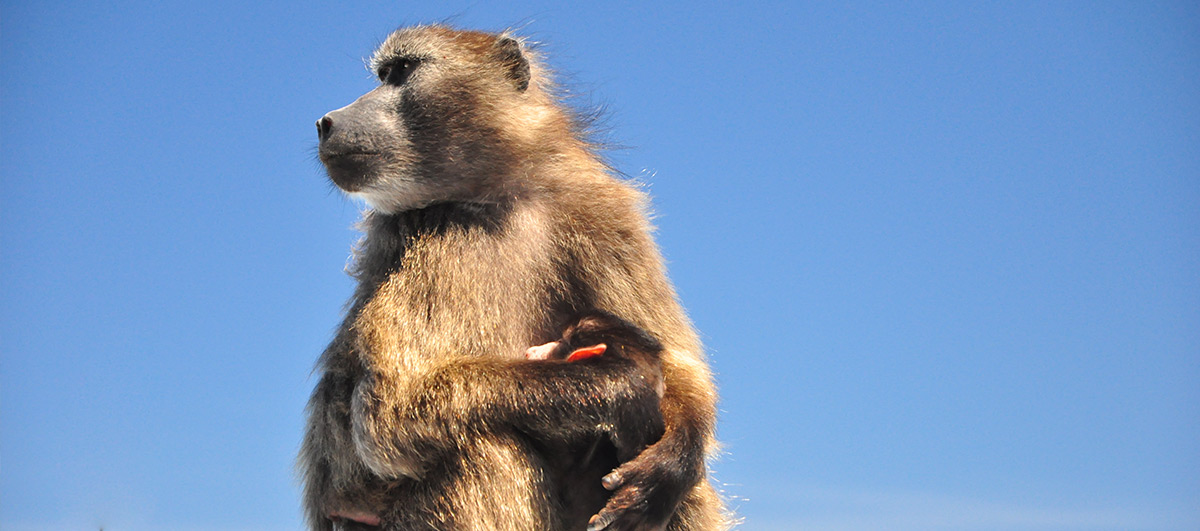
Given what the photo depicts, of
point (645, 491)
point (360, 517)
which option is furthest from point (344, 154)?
point (645, 491)

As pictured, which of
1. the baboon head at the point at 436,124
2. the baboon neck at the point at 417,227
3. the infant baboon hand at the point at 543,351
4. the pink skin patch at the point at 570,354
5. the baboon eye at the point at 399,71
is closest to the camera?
the pink skin patch at the point at 570,354

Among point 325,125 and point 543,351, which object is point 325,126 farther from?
point 543,351

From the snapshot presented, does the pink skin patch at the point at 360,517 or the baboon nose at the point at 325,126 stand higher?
the baboon nose at the point at 325,126

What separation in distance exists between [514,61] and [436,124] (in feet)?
2.17

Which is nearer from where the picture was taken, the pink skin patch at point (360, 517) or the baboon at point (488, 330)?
the baboon at point (488, 330)

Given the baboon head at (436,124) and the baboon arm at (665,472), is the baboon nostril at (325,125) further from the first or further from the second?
the baboon arm at (665,472)

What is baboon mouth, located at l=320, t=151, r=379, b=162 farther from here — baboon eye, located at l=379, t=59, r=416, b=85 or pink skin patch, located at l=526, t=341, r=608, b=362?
pink skin patch, located at l=526, t=341, r=608, b=362

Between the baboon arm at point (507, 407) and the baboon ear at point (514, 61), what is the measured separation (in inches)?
71.7

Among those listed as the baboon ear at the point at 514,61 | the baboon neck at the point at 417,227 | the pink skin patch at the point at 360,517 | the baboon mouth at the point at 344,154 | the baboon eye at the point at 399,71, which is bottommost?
the pink skin patch at the point at 360,517

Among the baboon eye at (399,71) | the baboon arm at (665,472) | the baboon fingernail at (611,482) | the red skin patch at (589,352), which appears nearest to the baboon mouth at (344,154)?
the baboon eye at (399,71)

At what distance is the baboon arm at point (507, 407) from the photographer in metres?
4.23

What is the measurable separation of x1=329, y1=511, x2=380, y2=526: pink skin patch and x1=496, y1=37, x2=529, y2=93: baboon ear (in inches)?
91.7

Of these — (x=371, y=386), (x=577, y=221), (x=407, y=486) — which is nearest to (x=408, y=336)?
(x=371, y=386)

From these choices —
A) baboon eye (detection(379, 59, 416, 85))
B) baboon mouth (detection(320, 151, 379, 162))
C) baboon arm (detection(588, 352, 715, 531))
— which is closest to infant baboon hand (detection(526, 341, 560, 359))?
baboon arm (detection(588, 352, 715, 531))
